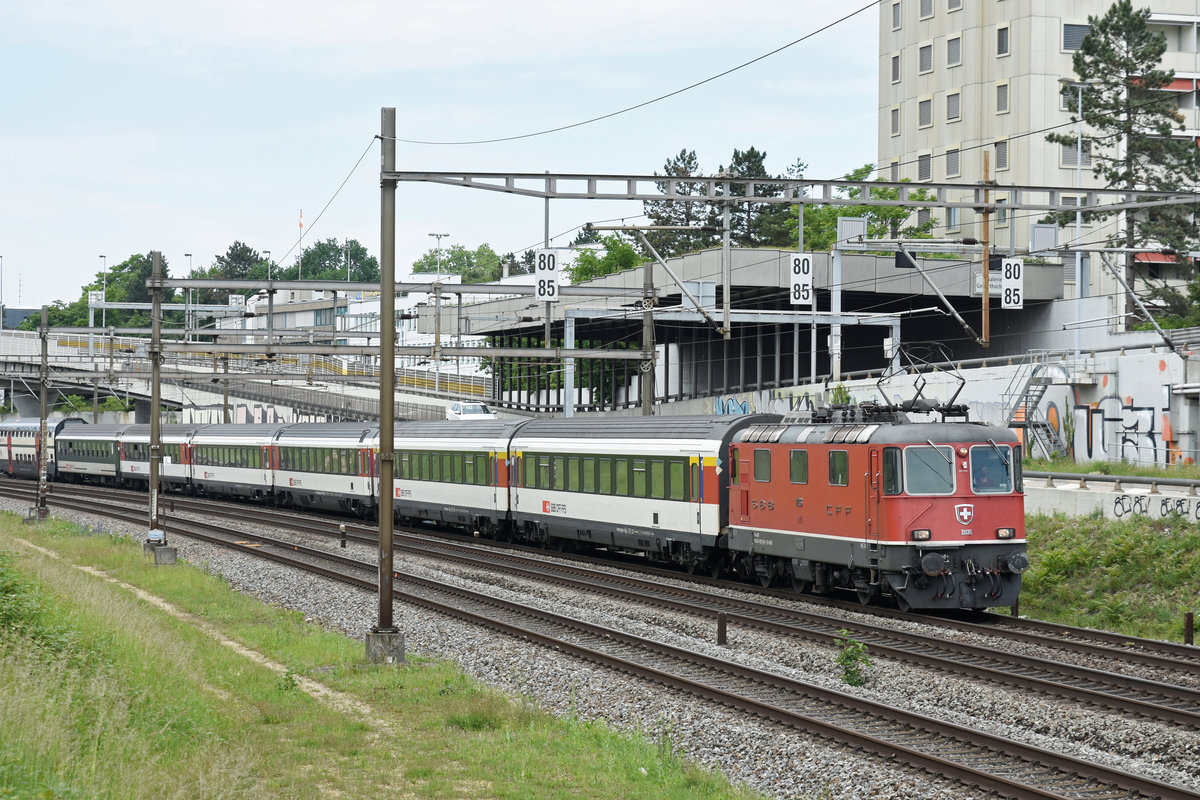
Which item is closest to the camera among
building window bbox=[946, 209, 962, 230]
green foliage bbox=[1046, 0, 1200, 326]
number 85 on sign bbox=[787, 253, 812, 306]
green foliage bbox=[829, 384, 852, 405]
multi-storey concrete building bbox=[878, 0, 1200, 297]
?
number 85 on sign bbox=[787, 253, 812, 306]

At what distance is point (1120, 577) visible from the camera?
2539 cm

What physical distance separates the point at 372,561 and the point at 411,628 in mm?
11150

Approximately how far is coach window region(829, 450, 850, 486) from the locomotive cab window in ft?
6.67

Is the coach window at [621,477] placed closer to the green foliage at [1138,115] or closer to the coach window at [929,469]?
the coach window at [929,469]

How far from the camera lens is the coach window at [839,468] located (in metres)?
22.7

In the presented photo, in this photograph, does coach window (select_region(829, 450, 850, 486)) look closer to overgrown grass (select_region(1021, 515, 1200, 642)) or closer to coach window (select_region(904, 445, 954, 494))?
coach window (select_region(904, 445, 954, 494))

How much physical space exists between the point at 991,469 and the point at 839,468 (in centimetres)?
247

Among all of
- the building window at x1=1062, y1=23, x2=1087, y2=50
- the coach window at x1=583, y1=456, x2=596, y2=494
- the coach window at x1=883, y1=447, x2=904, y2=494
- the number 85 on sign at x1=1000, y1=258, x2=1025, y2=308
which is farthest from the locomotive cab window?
the building window at x1=1062, y1=23, x2=1087, y2=50

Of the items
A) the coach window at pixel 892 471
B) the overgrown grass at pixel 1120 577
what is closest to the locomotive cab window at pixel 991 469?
the coach window at pixel 892 471

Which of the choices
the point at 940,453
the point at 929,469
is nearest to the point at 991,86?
the point at 940,453

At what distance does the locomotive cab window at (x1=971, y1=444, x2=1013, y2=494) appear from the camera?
2211 centimetres

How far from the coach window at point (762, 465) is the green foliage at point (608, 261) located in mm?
61525

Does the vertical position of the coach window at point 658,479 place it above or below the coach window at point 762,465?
below

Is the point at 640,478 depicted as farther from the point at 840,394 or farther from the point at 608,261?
the point at 608,261
